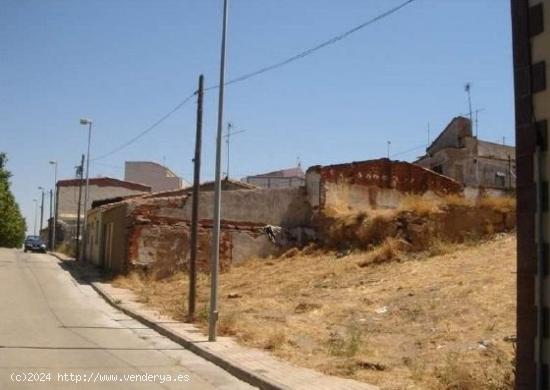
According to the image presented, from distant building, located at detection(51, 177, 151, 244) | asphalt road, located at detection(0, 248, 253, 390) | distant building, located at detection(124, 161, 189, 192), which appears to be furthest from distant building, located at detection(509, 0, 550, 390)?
distant building, located at detection(124, 161, 189, 192)

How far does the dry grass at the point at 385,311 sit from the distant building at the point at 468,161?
25393mm

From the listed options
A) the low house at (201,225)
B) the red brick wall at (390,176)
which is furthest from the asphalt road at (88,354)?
the red brick wall at (390,176)

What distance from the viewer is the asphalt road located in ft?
27.6

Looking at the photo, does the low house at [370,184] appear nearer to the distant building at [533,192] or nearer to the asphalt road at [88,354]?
the asphalt road at [88,354]

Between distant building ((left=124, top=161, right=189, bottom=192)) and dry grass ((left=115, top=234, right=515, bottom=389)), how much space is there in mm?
57279

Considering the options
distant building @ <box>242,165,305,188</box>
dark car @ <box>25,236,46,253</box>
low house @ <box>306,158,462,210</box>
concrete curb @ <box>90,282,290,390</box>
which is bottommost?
concrete curb @ <box>90,282,290,390</box>

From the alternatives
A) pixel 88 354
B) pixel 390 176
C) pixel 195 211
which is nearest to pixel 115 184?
pixel 390 176

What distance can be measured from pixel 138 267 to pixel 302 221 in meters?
7.75

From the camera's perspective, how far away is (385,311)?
46.4 ft

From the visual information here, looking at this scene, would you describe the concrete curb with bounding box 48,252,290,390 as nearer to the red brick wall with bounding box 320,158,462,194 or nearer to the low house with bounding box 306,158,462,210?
the low house with bounding box 306,158,462,210

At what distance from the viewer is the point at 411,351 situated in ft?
35.0

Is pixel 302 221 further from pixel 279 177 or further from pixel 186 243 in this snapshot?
pixel 279 177

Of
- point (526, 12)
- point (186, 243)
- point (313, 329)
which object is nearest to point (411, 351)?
point (313, 329)

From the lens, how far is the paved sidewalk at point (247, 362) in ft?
27.3
